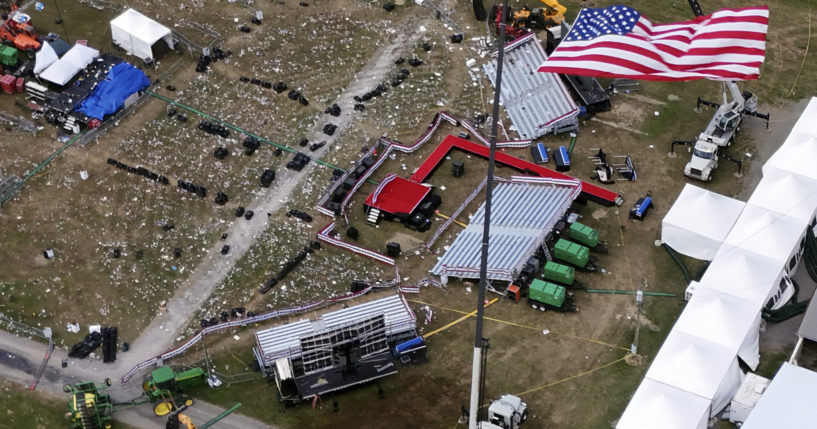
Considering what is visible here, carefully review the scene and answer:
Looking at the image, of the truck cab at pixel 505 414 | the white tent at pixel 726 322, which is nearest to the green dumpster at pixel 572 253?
the white tent at pixel 726 322

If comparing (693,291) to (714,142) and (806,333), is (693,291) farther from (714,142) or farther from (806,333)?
(714,142)

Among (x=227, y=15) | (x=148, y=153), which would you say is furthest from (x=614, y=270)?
(x=227, y=15)

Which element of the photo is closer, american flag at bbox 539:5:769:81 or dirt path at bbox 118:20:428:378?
dirt path at bbox 118:20:428:378

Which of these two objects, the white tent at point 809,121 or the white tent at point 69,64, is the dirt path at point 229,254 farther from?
the white tent at point 809,121

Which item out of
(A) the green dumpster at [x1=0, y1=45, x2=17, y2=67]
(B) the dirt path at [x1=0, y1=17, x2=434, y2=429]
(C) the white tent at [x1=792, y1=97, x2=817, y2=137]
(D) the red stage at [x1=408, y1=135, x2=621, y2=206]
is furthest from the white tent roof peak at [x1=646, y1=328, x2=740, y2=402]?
(A) the green dumpster at [x1=0, y1=45, x2=17, y2=67]

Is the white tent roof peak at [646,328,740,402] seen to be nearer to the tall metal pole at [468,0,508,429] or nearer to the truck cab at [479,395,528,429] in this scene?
the truck cab at [479,395,528,429]

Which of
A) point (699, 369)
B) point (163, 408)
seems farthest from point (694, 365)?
point (163, 408)

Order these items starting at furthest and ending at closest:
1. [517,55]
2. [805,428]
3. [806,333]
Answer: [517,55]
[806,333]
[805,428]
